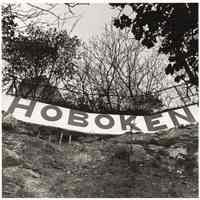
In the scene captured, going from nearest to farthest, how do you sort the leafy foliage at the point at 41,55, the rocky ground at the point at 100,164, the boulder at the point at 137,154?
the rocky ground at the point at 100,164
the boulder at the point at 137,154
the leafy foliage at the point at 41,55

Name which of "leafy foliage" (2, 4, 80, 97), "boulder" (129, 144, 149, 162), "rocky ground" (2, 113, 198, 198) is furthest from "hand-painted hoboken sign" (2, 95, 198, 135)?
"leafy foliage" (2, 4, 80, 97)

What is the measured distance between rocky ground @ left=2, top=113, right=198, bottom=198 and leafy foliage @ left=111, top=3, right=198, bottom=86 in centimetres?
159

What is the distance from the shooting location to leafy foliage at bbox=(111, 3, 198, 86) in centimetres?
607

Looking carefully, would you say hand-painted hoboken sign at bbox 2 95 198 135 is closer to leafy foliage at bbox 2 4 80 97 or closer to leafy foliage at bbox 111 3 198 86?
leafy foliage at bbox 111 3 198 86

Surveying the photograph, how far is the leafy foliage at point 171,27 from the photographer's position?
6074 millimetres

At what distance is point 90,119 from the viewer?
7.57 meters

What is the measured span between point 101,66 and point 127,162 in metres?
10.6

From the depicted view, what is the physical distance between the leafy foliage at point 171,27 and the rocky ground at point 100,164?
1.59 metres

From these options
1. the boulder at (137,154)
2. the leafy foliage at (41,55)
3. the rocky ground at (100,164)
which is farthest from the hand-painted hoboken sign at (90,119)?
the leafy foliage at (41,55)

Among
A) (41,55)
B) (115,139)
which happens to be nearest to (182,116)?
(115,139)

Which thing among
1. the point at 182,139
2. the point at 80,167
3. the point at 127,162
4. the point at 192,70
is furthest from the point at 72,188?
the point at 192,70

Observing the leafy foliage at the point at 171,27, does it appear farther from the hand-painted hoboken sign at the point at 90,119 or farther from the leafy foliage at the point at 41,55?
the leafy foliage at the point at 41,55

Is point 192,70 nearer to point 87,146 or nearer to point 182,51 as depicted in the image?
point 182,51

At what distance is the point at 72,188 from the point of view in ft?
17.6
